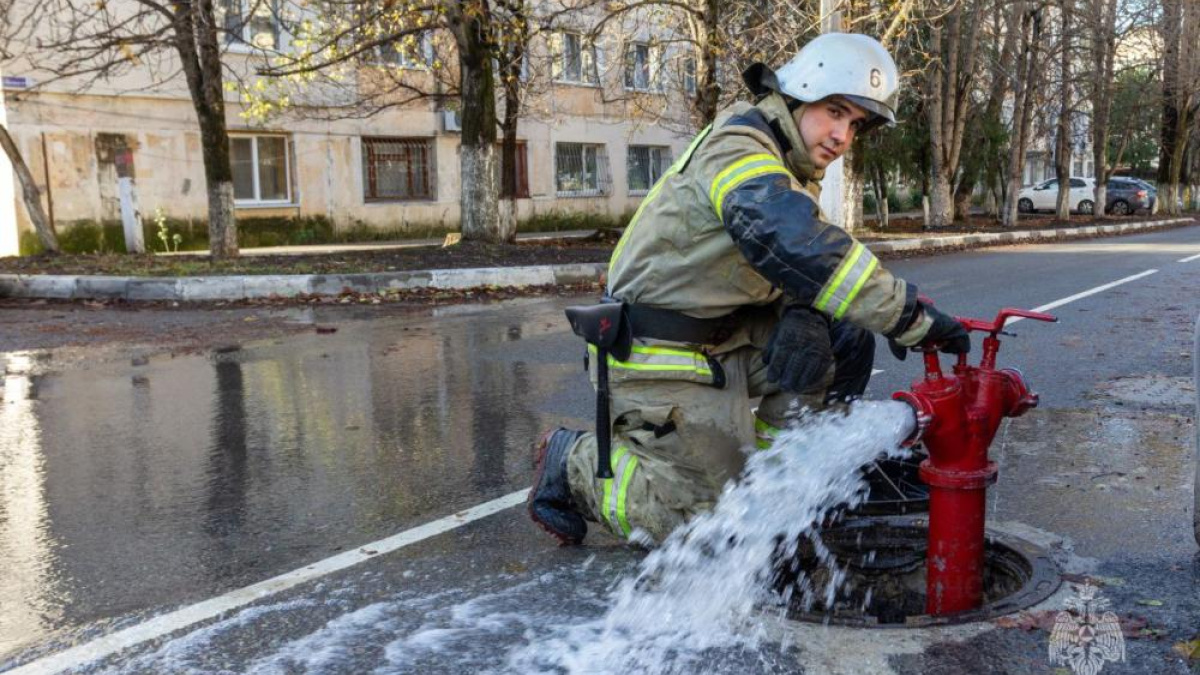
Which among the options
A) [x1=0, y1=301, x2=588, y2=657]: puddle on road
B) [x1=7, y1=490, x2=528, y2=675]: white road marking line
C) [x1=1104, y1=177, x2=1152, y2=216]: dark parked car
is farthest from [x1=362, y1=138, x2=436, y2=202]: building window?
[x1=1104, y1=177, x2=1152, y2=216]: dark parked car

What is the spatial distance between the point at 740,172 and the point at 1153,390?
4.14 metres

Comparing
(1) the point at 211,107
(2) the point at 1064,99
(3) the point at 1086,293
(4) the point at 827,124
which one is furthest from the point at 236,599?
(2) the point at 1064,99

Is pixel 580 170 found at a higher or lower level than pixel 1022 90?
lower

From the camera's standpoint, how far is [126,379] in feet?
23.6

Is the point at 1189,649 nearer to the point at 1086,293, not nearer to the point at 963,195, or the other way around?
the point at 1086,293

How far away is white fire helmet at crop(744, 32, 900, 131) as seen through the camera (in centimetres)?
306

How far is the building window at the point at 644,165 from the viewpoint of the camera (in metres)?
30.2

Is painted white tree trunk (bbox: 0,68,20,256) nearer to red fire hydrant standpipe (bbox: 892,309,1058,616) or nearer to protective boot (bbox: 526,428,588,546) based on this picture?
protective boot (bbox: 526,428,588,546)

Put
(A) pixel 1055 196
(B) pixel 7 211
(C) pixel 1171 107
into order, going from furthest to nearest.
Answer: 1. (A) pixel 1055 196
2. (C) pixel 1171 107
3. (B) pixel 7 211

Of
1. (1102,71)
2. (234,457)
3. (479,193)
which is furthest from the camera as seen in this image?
(1102,71)

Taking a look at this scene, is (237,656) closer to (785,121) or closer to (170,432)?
(785,121)

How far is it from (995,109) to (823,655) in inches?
1104

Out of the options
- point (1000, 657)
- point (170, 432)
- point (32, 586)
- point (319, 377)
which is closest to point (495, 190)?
point (319, 377)

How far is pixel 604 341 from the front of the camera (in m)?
3.20
